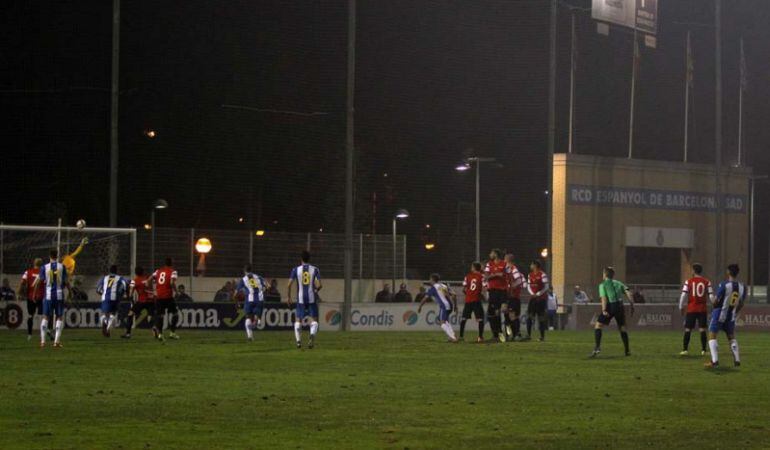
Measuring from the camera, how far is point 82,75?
2793 inches

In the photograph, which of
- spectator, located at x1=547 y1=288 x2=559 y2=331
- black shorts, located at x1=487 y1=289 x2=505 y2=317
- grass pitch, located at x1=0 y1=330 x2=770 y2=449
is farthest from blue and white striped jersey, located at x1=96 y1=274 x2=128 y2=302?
spectator, located at x1=547 y1=288 x2=559 y2=331

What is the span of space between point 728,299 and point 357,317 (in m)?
23.3

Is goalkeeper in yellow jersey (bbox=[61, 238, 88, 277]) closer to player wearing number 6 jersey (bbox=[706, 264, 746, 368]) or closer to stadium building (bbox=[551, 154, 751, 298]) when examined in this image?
player wearing number 6 jersey (bbox=[706, 264, 746, 368])

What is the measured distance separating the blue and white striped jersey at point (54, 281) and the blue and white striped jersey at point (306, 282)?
536cm

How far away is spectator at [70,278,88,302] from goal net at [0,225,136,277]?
0.84m

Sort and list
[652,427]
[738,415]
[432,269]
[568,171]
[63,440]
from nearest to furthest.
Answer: [63,440] < [652,427] < [738,415] < [568,171] < [432,269]

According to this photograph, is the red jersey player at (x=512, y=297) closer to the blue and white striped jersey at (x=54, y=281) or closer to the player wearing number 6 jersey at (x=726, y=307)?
the player wearing number 6 jersey at (x=726, y=307)

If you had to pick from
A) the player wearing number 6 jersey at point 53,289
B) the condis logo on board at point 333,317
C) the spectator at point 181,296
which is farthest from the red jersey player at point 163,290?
the condis logo on board at point 333,317

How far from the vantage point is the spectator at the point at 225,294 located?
45469 mm

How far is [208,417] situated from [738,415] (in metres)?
6.46

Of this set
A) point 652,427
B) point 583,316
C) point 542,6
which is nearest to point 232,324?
point 583,316

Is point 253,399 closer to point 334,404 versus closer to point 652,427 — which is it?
point 334,404

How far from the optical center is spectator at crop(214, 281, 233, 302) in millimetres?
45469

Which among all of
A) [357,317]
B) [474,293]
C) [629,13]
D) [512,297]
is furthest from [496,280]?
[629,13]
